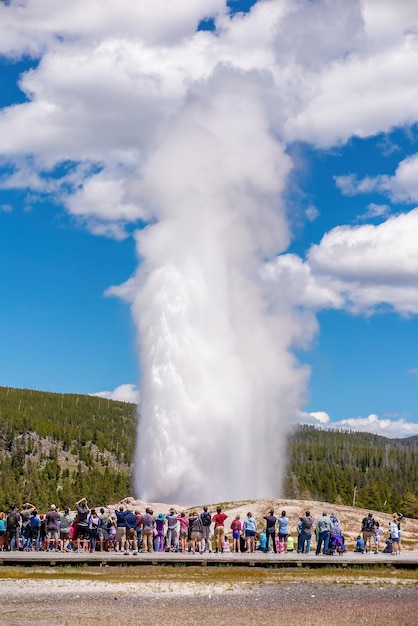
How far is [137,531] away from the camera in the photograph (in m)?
27.7

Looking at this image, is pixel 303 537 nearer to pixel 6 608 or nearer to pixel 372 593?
pixel 372 593

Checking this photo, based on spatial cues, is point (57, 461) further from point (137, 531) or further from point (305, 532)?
point (305, 532)

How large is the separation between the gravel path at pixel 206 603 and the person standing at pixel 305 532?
4.55 meters

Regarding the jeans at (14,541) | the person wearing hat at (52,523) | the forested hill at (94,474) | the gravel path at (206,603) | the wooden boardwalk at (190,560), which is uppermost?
the forested hill at (94,474)

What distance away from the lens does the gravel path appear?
17.0 metres

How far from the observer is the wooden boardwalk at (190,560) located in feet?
80.8

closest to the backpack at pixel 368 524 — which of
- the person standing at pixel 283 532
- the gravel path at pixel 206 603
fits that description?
the person standing at pixel 283 532

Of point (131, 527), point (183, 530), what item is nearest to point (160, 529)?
point (183, 530)

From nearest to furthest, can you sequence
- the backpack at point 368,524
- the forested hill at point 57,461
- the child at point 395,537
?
1. the child at point 395,537
2. the backpack at point 368,524
3. the forested hill at point 57,461

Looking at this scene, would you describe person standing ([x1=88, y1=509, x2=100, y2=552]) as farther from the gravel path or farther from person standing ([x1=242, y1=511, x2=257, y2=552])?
the gravel path

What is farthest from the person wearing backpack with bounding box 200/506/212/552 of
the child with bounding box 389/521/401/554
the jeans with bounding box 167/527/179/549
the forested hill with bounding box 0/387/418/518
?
the forested hill with bounding box 0/387/418/518

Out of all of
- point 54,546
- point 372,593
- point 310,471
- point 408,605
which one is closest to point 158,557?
point 54,546

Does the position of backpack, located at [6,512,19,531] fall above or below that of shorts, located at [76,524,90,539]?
above

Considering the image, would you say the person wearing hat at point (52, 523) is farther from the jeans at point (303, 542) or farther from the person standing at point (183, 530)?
the jeans at point (303, 542)
